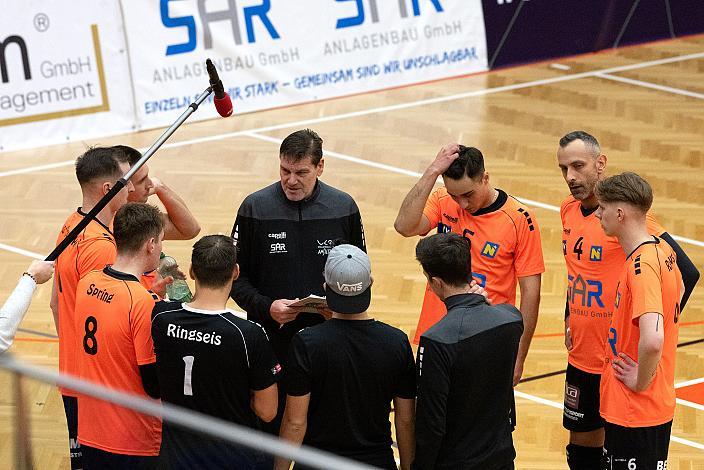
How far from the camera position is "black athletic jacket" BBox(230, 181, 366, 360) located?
598cm

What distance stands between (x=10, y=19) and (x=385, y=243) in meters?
5.31

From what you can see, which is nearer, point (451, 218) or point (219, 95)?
point (219, 95)

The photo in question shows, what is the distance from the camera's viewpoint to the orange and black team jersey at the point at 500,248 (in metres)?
6.04

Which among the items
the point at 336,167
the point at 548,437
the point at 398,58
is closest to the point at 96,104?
the point at 336,167

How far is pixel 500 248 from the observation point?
19.8ft

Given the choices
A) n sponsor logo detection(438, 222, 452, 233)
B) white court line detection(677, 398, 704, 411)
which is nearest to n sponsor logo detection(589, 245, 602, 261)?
n sponsor logo detection(438, 222, 452, 233)

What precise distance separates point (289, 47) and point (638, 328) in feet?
31.8

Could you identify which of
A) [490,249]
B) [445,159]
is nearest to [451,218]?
[490,249]

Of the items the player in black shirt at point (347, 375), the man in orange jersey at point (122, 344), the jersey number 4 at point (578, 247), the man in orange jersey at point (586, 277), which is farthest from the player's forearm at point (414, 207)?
the man in orange jersey at point (122, 344)

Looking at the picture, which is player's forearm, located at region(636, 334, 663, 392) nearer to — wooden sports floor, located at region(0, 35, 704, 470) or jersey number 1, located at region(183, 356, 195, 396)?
wooden sports floor, located at region(0, 35, 704, 470)

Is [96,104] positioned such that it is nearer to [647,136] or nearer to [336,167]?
[336,167]

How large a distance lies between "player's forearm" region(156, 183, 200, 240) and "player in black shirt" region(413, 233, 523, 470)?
196 centimetres

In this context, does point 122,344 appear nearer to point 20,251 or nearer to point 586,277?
point 586,277

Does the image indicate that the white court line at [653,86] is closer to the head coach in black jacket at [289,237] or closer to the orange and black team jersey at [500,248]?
the orange and black team jersey at [500,248]
